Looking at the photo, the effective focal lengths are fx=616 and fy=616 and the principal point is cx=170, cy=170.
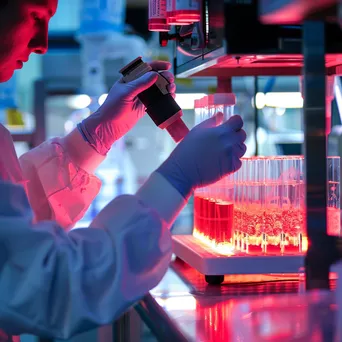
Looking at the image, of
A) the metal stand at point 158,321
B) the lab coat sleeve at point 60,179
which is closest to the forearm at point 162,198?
the metal stand at point 158,321

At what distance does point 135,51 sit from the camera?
4.03 m

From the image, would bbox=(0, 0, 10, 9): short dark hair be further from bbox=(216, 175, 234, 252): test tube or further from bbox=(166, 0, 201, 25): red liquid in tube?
bbox=(216, 175, 234, 252): test tube

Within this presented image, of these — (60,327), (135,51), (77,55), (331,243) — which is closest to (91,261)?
(60,327)

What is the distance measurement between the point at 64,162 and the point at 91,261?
0.68 m

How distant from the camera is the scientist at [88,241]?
39.5 inches

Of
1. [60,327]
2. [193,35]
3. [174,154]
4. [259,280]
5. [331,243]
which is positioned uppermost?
[193,35]

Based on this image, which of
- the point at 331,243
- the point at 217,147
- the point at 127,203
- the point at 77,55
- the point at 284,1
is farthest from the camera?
the point at 77,55

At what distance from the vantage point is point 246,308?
1120 mm

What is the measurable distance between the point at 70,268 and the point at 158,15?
66 cm

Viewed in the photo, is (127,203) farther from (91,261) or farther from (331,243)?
(331,243)

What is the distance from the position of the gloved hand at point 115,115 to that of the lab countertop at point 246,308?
0.41 meters

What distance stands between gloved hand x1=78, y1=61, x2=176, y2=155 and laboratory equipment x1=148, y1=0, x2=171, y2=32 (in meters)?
0.11

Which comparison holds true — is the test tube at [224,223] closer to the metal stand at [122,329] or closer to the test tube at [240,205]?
the test tube at [240,205]

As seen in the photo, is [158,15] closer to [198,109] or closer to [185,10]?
[185,10]
